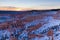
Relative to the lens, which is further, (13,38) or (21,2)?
(21,2)

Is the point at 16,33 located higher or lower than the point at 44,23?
lower

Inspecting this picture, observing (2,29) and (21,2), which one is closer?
(2,29)

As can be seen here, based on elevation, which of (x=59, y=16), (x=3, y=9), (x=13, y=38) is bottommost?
(x=13, y=38)

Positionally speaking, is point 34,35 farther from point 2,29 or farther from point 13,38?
point 2,29

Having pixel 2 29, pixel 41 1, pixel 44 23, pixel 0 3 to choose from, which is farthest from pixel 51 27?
pixel 0 3

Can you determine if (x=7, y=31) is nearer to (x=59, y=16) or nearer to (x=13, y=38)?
(x=13, y=38)

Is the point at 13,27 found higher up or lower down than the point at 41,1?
lower down

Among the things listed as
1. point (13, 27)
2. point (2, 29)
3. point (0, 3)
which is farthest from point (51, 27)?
point (0, 3)
